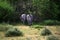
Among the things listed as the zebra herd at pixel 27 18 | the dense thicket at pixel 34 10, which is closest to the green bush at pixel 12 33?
the zebra herd at pixel 27 18

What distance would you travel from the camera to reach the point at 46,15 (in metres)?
22.4

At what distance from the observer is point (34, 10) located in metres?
22.7

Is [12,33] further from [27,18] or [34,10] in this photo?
[34,10]

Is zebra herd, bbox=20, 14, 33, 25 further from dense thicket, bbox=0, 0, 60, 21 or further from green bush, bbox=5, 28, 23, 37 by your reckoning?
green bush, bbox=5, 28, 23, 37

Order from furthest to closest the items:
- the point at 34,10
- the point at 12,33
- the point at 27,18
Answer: the point at 34,10
the point at 27,18
the point at 12,33

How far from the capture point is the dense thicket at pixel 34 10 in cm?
2112

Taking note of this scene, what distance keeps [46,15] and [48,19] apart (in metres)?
0.52

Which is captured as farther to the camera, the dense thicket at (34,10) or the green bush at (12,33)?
the dense thicket at (34,10)

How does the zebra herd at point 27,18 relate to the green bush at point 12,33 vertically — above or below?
below

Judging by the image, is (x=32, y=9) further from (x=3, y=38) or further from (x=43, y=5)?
(x=3, y=38)

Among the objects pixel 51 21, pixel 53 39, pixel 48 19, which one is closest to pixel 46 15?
pixel 48 19

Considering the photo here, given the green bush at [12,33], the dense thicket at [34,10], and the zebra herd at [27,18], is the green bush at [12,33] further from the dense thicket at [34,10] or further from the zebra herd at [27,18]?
the dense thicket at [34,10]

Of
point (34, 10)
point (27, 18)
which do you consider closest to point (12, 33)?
point (27, 18)

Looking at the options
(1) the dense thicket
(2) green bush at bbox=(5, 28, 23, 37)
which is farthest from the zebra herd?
(2) green bush at bbox=(5, 28, 23, 37)
